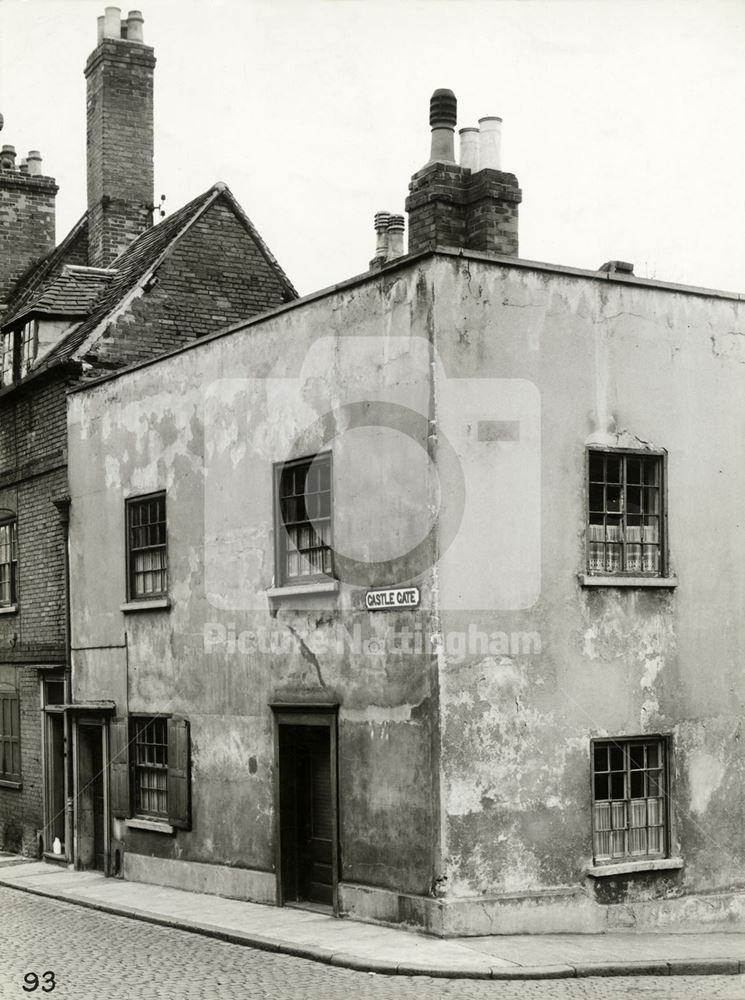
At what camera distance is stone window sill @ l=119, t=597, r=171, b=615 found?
59.1 ft

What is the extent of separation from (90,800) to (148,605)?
11.8 feet

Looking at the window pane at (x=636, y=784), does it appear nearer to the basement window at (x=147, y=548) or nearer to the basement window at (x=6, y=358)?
the basement window at (x=147, y=548)

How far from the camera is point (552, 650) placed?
14.1 metres

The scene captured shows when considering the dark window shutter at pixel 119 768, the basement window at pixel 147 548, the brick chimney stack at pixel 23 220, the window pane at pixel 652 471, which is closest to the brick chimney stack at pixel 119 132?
the brick chimney stack at pixel 23 220

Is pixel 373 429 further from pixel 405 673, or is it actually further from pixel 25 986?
pixel 25 986

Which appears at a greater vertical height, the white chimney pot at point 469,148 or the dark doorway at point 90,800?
the white chimney pot at point 469,148

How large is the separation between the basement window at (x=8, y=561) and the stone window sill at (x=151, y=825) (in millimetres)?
5558

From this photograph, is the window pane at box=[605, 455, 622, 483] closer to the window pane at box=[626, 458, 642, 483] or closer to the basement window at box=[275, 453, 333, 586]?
the window pane at box=[626, 458, 642, 483]

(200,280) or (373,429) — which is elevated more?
(200,280)

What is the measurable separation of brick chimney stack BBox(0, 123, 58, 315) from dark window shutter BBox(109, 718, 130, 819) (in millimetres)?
11963

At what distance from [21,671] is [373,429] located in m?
10.3

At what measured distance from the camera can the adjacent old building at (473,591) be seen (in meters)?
13.7

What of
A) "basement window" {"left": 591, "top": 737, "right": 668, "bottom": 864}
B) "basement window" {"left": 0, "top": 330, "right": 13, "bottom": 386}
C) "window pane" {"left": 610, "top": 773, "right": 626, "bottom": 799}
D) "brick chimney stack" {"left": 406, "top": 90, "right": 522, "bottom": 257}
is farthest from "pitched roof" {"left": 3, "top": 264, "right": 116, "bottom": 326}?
"window pane" {"left": 610, "top": 773, "right": 626, "bottom": 799}

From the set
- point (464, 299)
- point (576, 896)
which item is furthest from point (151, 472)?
point (576, 896)
